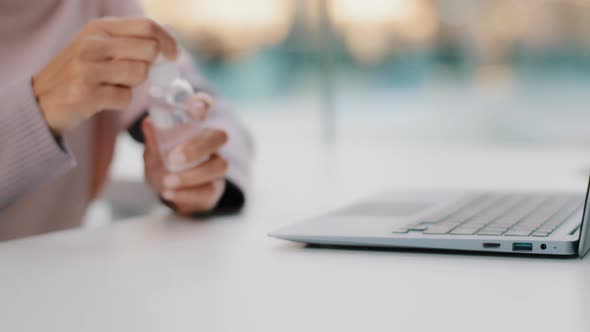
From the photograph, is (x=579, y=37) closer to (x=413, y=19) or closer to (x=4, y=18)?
(x=413, y=19)

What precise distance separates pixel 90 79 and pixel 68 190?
0.35m

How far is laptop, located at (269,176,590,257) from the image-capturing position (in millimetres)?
630

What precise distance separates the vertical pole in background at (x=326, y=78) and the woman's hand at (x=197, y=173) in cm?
168

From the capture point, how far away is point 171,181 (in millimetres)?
881

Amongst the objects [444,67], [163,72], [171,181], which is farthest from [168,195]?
[444,67]

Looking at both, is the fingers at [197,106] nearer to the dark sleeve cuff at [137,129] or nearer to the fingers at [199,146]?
the fingers at [199,146]

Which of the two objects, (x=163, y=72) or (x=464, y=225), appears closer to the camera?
(x=464, y=225)

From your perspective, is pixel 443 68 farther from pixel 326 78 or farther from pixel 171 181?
pixel 171 181

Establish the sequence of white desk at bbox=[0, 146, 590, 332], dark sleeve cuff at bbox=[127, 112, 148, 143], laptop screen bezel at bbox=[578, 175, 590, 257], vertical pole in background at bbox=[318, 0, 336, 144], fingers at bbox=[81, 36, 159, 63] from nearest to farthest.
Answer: white desk at bbox=[0, 146, 590, 332], laptop screen bezel at bbox=[578, 175, 590, 257], fingers at bbox=[81, 36, 159, 63], dark sleeve cuff at bbox=[127, 112, 148, 143], vertical pole in background at bbox=[318, 0, 336, 144]

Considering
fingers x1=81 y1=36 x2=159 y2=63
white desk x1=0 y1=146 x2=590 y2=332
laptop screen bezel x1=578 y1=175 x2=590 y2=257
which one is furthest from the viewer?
fingers x1=81 y1=36 x2=159 y2=63

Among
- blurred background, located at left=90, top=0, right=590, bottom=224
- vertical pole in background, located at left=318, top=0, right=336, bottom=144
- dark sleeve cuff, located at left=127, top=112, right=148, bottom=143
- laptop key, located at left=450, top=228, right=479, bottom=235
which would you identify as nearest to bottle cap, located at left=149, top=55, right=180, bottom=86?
dark sleeve cuff, located at left=127, top=112, right=148, bottom=143

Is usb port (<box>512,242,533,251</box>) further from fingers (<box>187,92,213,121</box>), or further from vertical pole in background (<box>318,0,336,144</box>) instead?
vertical pole in background (<box>318,0,336,144</box>)

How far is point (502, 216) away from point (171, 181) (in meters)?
0.37

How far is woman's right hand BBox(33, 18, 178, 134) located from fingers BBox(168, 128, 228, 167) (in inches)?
3.9
